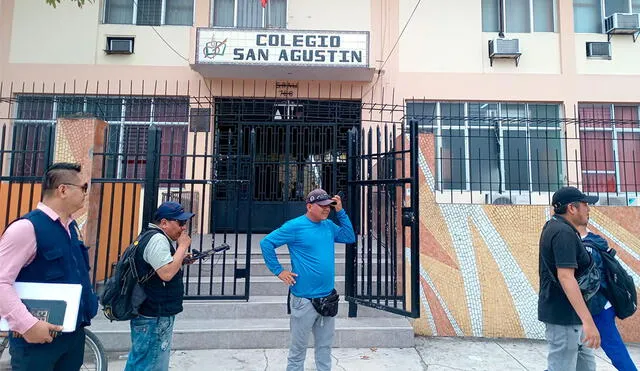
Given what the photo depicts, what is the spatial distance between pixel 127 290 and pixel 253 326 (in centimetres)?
220

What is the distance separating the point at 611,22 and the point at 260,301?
10248 mm

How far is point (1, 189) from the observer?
5.23m

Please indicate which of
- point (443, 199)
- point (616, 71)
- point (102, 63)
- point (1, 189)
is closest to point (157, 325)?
point (1, 189)

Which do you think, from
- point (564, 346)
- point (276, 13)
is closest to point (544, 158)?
point (276, 13)

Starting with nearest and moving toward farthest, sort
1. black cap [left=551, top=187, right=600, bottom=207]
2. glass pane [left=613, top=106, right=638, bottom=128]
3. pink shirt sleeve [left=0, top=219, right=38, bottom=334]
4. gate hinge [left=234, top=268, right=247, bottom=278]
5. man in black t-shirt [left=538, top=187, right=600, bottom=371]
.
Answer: pink shirt sleeve [left=0, top=219, right=38, bottom=334]
man in black t-shirt [left=538, top=187, right=600, bottom=371]
black cap [left=551, top=187, right=600, bottom=207]
gate hinge [left=234, top=268, right=247, bottom=278]
glass pane [left=613, top=106, right=638, bottom=128]

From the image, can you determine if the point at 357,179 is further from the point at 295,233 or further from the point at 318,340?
the point at 318,340

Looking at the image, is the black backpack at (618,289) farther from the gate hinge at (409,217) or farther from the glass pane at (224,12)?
the glass pane at (224,12)

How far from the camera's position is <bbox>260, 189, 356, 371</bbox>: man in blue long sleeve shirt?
3303 millimetres

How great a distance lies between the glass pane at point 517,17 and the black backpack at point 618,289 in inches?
326

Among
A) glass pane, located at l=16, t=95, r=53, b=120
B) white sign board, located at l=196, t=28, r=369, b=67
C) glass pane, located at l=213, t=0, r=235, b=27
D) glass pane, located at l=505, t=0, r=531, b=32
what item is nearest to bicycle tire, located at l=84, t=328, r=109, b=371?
white sign board, located at l=196, t=28, r=369, b=67

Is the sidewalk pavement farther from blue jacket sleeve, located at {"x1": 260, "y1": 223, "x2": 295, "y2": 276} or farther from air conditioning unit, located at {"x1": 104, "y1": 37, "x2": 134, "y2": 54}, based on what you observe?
air conditioning unit, located at {"x1": 104, "y1": 37, "x2": 134, "y2": 54}

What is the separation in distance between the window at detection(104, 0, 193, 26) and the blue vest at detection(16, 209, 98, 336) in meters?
8.52

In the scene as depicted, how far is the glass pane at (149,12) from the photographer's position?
9.49 meters

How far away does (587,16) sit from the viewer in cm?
977
